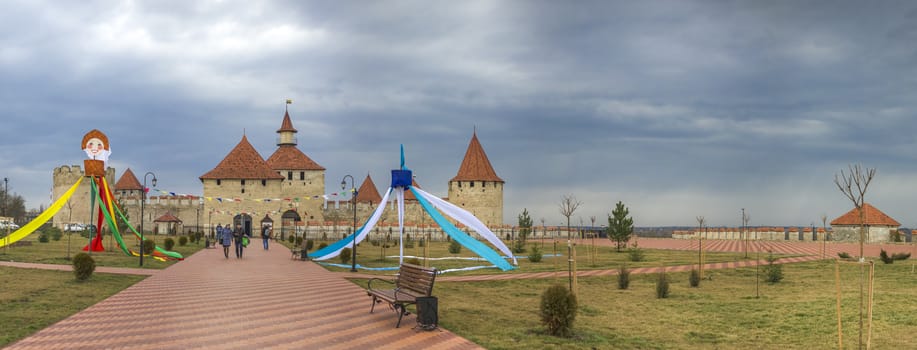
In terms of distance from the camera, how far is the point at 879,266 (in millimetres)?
21609

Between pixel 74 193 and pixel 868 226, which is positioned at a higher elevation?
pixel 74 193

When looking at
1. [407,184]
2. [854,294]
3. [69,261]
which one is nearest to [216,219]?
[69,261]

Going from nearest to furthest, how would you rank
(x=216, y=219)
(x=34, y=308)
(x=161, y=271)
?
(x=34, y=308) < (x=161, y=271) < (x=216, y=219)

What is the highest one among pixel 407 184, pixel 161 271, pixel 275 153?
pixel 275 153

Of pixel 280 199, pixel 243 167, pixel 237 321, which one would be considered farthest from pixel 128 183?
pixel 237 321

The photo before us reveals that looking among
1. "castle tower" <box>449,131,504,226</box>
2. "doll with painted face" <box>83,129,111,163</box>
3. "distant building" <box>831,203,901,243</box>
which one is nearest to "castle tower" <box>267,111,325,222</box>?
"castle tower" <box>449,131,504,226</box>

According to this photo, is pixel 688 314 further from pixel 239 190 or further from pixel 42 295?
pixel 239 190

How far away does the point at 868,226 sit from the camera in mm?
42844

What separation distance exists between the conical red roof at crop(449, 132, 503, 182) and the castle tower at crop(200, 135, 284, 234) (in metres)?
15.9

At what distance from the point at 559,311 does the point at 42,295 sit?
10695mm

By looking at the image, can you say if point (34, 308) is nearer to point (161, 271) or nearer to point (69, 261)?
point (161, 271)

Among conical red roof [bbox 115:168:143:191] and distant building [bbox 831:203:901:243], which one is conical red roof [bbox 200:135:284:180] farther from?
distant building [bbox 831:203:901:243]

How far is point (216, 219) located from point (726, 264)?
43450 mm

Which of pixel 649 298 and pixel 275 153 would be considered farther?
pixel 275 153
